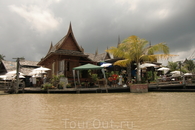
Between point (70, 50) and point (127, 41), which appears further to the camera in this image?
point (70, 50)

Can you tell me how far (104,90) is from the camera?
38.9 ft

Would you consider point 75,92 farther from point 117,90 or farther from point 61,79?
point 117,90

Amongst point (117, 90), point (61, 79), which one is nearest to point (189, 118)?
point (117, 90)

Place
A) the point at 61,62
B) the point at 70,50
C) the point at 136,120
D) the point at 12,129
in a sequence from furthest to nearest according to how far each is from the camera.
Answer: the point at 70,50 → the point at 61,62 → the point at 136,120 → the point at 12,129

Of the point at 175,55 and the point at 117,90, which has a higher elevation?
the point at 175,55

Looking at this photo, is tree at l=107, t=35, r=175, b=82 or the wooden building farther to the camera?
the wooden building

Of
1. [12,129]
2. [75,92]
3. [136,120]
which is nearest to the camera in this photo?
[12,129]

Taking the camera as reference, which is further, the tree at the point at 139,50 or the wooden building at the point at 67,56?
the wooden building at the point at 67,56

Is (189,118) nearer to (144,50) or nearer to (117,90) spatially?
(117,90)

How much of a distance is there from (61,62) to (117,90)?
5797 millimetres

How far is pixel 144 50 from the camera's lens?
1265cm

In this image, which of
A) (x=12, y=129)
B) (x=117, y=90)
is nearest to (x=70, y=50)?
(x=117, y=90)

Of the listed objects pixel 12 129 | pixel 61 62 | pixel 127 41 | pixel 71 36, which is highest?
pixel 71 36

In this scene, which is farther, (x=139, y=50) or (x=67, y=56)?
(x=67, y=56)
